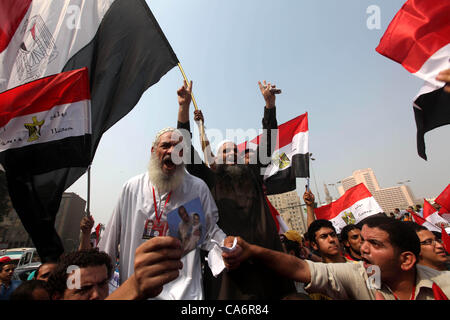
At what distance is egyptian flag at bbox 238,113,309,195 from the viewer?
5754 millimetres

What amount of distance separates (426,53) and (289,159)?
11.3 ft

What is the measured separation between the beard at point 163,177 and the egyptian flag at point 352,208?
565 cm

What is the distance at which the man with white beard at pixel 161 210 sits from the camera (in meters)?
2.11

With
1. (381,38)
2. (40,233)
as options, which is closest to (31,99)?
(40,233)

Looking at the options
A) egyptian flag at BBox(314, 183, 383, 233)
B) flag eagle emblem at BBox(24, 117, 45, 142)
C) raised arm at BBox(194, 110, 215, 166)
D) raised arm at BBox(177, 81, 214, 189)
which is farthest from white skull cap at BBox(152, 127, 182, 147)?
egyptian flag at BBox(314, 183, 383, 233)

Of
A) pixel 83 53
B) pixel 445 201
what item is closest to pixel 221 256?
pixel 83 53

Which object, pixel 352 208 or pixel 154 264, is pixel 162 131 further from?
pixel 352 208

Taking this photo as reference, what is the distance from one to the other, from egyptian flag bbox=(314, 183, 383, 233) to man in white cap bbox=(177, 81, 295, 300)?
4.18 meters

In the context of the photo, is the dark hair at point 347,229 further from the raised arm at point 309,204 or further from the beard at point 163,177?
the beard at point 163,177

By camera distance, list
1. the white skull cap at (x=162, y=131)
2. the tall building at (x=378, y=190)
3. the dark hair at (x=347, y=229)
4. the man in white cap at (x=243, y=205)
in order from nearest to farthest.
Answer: the man in white cap at (x=243, y=205), the white skull cap at (x=162, y=131), the dark hair at (x=347, y=229), the tall building at (x=378, y=190)

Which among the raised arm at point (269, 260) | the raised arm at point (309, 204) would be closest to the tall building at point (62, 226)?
the raised arm at point (309, 204)

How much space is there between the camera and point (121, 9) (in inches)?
133

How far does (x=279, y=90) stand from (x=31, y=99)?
11.8 feet

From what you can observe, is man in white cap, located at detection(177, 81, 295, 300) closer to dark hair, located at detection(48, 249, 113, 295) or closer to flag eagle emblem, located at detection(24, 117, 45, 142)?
dark hair, located at detection(48, 249, 113, 295)
